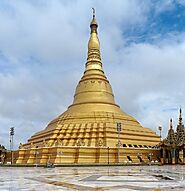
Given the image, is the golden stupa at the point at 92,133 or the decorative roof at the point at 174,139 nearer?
the golden stupa at the point at 92,133

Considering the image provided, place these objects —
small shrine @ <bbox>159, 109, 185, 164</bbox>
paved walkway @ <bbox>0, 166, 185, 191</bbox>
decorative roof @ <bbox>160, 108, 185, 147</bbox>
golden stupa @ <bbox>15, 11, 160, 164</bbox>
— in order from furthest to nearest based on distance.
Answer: decorative roof @ <bbox>160, 108, 185, 147</bbox> < small shrine @ <bbox>159, 109, 185, 164</bbox> < golden stupa @ <bbox>15, 11, 160, 164</bbox> < paved walkway @ <bbox>0, 166, 185, 191</bbox>

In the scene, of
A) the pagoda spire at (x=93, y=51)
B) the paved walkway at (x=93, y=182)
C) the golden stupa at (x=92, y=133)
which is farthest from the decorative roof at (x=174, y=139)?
the paved walkway at (x=93, y=182)

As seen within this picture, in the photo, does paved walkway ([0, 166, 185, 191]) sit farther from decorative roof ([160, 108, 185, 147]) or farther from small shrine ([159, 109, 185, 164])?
decorative roof ([160, 108, 185, 147])

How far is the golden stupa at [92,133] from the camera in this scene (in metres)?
53.7

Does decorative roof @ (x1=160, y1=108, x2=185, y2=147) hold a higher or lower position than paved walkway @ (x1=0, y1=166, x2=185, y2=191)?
higher

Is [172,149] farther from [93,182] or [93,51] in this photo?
[93,182]

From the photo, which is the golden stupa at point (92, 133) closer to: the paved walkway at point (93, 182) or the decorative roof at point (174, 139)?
the decorative roof at point (174, 139)

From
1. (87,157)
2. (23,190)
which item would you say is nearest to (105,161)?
(87,157)

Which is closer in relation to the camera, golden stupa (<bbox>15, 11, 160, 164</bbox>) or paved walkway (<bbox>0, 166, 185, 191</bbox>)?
paved walkway (<bbox>0, 166, 185, 191</bbox>)

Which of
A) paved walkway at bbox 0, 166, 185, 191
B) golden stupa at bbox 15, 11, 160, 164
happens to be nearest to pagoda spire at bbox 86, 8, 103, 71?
golden stupa at bbox 15, 11, 160, 164

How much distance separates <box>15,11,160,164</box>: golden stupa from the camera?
176 ft

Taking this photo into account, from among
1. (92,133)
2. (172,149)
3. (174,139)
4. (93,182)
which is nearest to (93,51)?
(92,133)

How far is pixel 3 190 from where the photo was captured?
520 inches

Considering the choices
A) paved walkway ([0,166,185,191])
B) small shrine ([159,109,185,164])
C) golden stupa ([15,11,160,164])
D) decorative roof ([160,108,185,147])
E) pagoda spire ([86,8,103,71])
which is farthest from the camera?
pagoda spire ([86,8,103,71])
